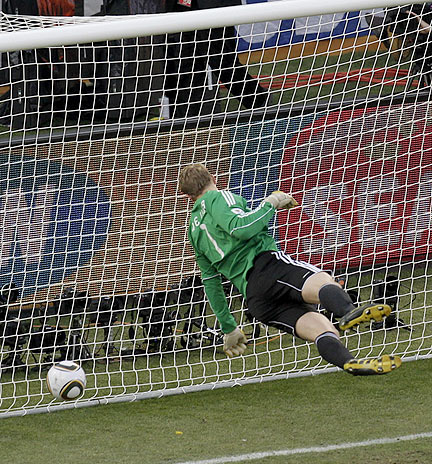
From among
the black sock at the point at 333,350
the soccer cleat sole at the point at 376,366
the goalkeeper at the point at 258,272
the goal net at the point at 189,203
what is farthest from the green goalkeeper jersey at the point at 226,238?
the goal net at the point at 189,203

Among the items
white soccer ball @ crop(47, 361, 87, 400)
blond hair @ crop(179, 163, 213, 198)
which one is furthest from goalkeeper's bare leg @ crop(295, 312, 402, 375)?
white soccer ball @ crop(47, 361, 87, 400)

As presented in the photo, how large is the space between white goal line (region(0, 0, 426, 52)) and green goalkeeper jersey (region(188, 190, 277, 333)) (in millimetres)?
1258

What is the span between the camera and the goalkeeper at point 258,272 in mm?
5301

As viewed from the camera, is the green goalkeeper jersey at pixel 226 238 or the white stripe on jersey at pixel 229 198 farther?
the white stripe on jersey at pixel 229 198

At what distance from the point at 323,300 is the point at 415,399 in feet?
4.62

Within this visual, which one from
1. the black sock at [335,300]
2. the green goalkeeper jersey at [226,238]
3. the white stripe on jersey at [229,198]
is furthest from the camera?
the white stripe on jersey at [229,198]

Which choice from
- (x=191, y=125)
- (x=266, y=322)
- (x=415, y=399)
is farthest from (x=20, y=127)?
(x=415, y=399)

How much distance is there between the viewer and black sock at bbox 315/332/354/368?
5180mm

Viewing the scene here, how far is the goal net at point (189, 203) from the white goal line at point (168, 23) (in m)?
0.76

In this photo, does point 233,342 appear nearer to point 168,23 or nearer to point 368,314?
point 368,314

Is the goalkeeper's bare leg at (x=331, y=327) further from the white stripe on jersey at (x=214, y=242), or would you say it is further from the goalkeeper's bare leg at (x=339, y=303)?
the white stripe on jersey at (x=214, y=242)

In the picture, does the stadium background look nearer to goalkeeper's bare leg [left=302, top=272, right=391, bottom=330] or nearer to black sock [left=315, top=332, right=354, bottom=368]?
goalkeeper's bare leg [left=302, top=272, right=391, bottom=330]

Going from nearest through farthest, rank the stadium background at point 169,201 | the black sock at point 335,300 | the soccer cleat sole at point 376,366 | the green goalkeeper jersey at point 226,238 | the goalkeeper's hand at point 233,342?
the soccer cleat sole at point 376,366 → the black sock at point 335,300 → the green goalkeeper jersey at point 226,238 → the goalkeeper's hand at point 233,342 → the stadium background at point 169,201

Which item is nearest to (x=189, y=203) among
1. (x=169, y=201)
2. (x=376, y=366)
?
(x=169, y=201)
